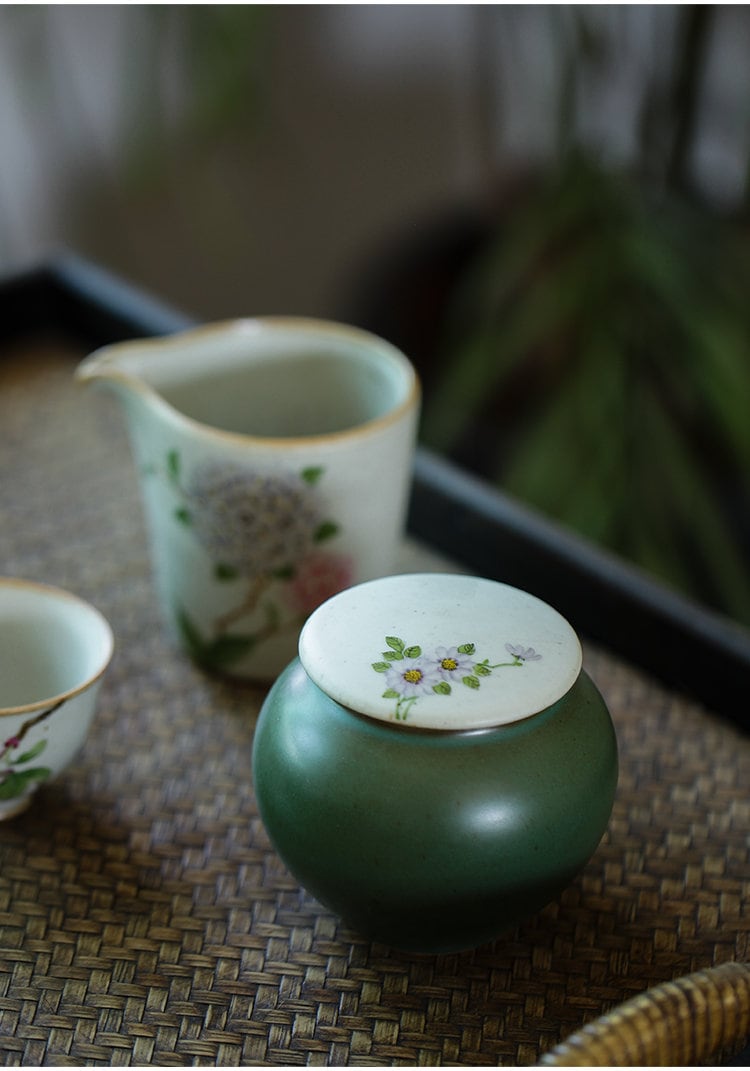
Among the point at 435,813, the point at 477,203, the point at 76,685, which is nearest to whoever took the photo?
the point at 435,813

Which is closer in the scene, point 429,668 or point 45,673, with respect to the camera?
point 429,668

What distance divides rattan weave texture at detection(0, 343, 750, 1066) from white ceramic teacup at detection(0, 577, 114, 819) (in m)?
0.05

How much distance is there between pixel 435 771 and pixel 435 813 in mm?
15

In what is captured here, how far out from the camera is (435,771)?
1.43 ft

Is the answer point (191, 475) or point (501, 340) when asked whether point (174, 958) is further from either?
point (501, 340)

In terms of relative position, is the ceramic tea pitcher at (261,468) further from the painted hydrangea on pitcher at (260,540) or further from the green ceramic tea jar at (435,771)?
the green ceramic tea jar at (435,771)

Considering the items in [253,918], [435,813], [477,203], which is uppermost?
[435,813]

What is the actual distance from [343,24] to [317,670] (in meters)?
1.60

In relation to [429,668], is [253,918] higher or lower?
lower

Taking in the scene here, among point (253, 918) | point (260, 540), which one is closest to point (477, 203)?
point (260, 540)

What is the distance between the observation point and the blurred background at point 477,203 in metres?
1.05

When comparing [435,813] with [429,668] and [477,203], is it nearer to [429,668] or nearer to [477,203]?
[429,668]

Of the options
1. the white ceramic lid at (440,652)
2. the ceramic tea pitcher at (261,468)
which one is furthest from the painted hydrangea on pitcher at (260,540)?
the white ceramic lid at (440,652)

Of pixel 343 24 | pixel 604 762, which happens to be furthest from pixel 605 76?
pixel 604 762
